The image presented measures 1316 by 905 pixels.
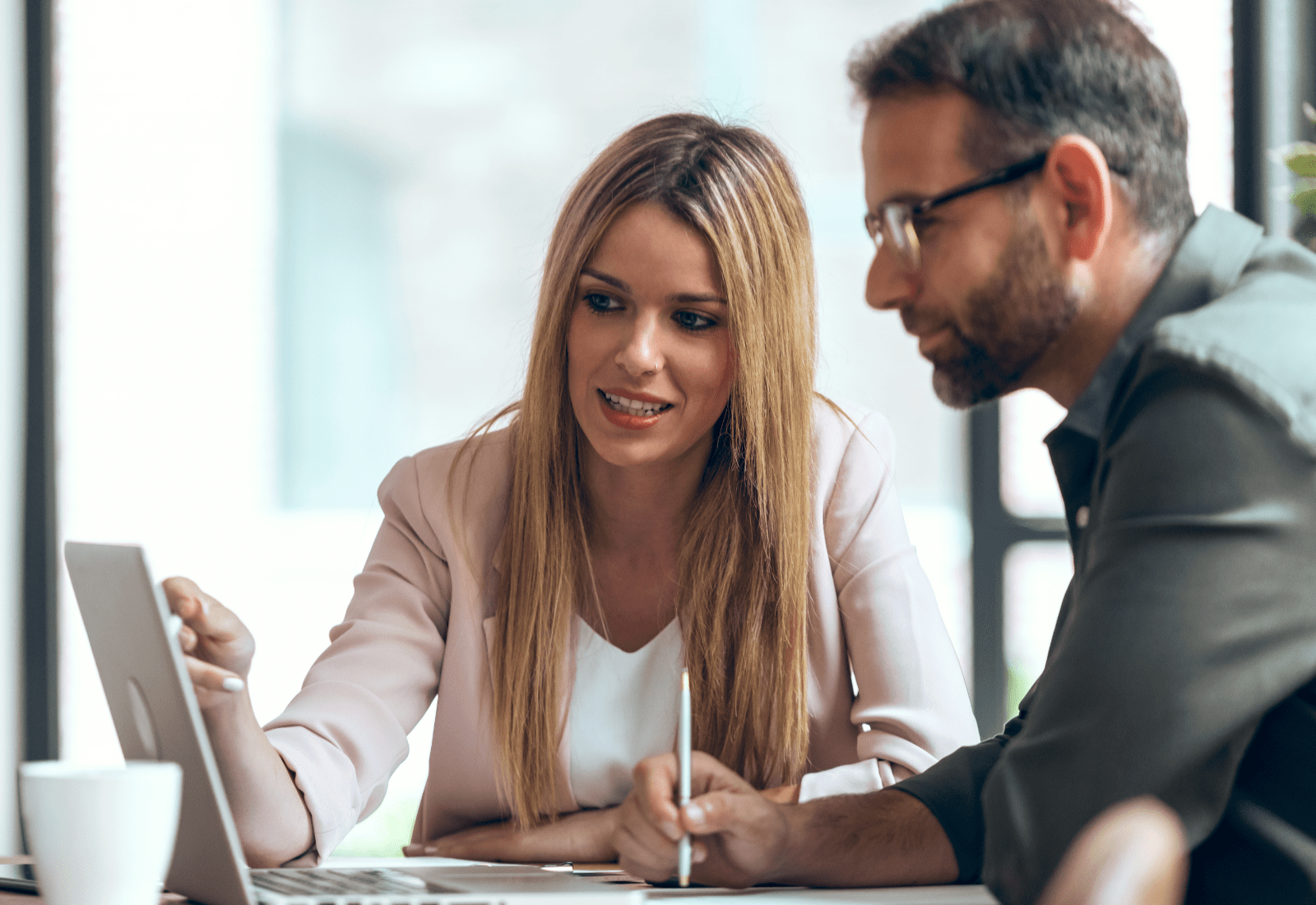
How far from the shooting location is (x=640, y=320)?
142 cm

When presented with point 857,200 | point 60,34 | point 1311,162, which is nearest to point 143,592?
point 1311,162

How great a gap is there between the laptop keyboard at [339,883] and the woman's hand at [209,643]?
16cm

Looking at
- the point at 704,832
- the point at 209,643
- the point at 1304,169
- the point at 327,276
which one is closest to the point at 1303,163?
the point at 1304,169

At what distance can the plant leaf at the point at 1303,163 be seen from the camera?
2.21 meters

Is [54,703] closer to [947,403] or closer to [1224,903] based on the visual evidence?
[947,403]

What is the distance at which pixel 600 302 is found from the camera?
4.85ft

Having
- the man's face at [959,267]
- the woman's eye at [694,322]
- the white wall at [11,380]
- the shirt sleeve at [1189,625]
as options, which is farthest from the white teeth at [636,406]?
the white wall at [11,380]

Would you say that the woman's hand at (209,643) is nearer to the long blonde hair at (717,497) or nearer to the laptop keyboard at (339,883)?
the laptop keyboard at (339,883)

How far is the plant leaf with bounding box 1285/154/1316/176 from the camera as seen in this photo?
7.25 ft

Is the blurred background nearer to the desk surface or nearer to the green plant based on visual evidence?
the green plant


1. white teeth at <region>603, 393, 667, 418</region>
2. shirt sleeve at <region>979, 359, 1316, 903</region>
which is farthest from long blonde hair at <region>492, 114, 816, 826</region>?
shirt sleeve at <region>979, 359, 1316, 903</region>

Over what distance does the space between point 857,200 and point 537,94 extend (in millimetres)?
995

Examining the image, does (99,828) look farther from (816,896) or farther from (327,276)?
(327,276)

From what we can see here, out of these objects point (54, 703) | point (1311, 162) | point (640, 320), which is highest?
point (1311, 162)
